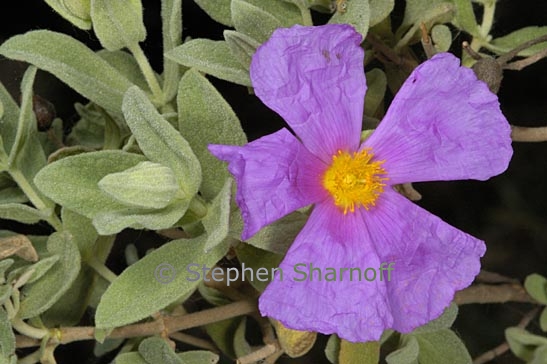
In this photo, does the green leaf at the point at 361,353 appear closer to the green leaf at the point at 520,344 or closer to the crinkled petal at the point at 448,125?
the crinkled petal at the point at 448,125

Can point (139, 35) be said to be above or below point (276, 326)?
above

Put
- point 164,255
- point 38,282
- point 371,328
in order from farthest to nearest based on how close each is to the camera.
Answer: point 38,282 → point 164,255 → point 371,328

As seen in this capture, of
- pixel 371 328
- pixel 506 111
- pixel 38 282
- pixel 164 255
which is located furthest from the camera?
pixel 506 111

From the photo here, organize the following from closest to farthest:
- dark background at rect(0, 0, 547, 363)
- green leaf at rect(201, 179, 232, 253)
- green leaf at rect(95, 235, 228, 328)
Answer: green leaf at rect(201, 179, 232, 253), green leaf at rect(95, 235, 228, 328), dark background at rect(0, 0, 547, 363)

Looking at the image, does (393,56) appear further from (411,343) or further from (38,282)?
(38,282)

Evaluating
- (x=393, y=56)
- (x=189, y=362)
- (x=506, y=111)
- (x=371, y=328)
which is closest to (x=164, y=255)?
(x=189, y=362)

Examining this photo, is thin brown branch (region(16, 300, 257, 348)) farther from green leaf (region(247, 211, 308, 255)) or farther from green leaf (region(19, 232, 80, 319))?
green leaf (region(247, 211, 308, 255))

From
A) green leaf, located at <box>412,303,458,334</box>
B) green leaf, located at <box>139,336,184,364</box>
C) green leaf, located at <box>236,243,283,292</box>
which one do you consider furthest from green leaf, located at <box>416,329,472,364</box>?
green leaf, located at <box>139,336,184,364</box>

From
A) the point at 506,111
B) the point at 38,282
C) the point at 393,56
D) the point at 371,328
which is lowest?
the point at 506,111
